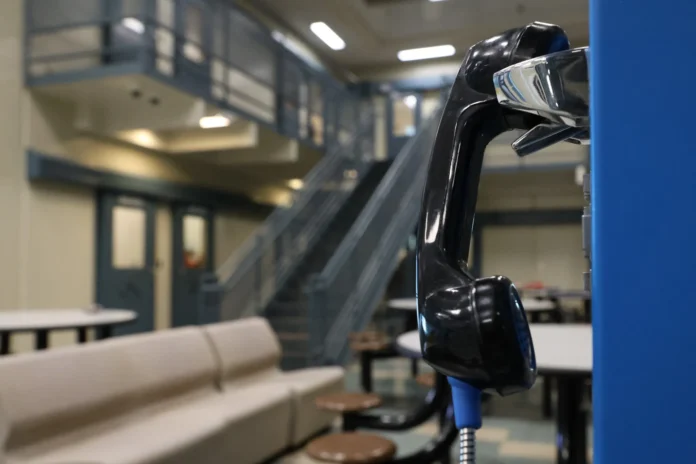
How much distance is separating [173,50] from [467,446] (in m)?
7.30

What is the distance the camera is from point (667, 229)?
378 millimetres

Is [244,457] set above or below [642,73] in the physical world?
below

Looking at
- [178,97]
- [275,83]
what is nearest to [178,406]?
[178,97]

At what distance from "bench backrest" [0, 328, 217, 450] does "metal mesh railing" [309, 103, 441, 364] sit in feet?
7.73

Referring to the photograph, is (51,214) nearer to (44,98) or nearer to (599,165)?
(44,98)

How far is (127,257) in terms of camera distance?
869 cm

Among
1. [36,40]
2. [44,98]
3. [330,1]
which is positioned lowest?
[44,98]

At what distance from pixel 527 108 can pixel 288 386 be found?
12.3 ft

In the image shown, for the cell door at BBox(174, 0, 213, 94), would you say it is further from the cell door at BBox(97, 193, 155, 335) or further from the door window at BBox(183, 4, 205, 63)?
the cell door at BBox(97, 193, 155, 335)

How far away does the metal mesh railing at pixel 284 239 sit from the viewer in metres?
6.68

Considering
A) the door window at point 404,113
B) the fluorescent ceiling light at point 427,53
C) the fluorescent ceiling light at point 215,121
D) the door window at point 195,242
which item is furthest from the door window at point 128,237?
the fluorescent ceiling light at point 427,53

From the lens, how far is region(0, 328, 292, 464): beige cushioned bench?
8.41 feet

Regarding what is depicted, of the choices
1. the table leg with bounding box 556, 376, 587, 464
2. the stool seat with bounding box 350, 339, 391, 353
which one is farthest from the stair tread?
the table leg with bounding box 556, 376, 587, 464

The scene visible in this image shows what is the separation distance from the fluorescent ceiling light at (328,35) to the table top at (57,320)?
8.65 meters
